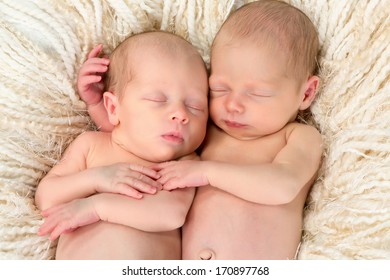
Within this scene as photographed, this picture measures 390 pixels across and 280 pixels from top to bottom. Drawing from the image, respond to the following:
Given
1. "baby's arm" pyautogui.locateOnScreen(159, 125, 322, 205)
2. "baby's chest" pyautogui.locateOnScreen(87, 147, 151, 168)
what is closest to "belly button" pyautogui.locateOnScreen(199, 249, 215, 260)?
"baby's arm" pyautogui.locateOnScreen(159, 125, 322, 205)

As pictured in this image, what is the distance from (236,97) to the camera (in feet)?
4.55

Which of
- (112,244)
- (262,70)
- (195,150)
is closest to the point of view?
Answer: (112,244)

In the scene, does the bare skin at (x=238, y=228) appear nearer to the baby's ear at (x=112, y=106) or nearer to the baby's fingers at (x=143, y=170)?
the baby's fingers at (x=143, y=170)

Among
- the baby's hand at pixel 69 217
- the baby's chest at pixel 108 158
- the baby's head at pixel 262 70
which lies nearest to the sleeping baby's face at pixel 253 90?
the baby's head at pixel 262 70

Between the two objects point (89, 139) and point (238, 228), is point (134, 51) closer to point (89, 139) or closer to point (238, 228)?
point (89, 139)

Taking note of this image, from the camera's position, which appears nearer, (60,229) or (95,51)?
(60,229)

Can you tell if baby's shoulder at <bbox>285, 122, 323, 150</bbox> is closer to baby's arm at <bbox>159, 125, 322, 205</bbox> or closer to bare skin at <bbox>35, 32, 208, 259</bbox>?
baby's arm at <bbox>159, 125, 322, 205</bbox>

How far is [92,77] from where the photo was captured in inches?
56.9

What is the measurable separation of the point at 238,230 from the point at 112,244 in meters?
0.26

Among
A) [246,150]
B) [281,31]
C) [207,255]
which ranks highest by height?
[281,31]

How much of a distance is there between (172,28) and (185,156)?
0.36 meters

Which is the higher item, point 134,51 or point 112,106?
point 134,51

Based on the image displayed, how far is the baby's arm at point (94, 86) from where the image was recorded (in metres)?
1.45

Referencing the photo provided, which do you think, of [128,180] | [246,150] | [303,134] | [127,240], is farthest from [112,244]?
[303,134]
